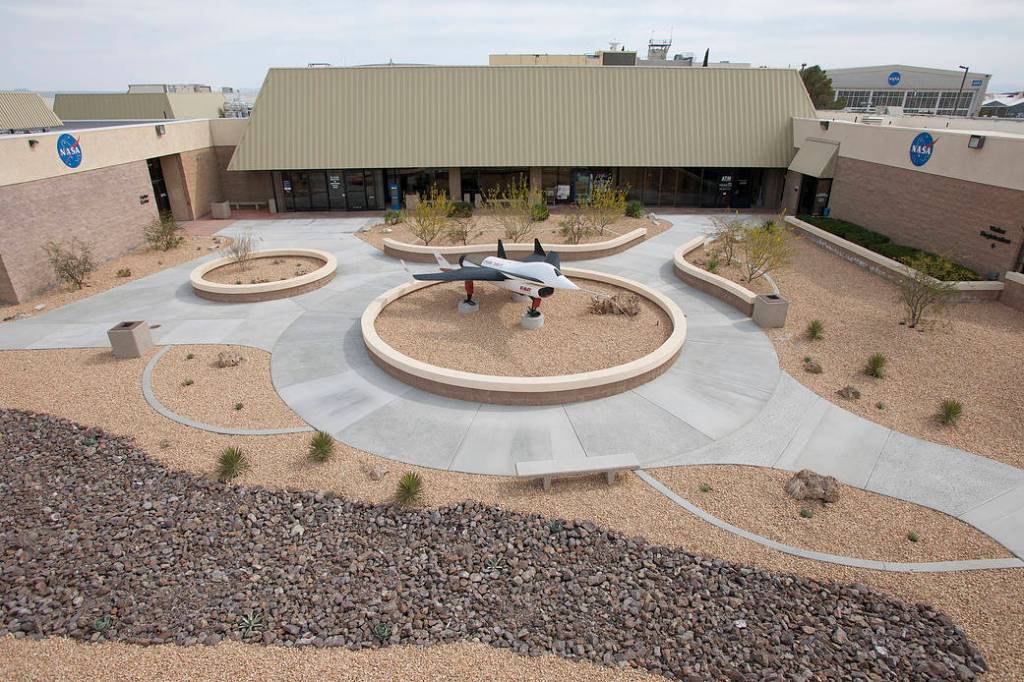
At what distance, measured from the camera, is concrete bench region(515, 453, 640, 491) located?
10.4 m

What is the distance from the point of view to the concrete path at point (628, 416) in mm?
11047

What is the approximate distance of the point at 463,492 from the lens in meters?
10.5

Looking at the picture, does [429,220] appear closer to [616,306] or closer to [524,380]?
[616,306]

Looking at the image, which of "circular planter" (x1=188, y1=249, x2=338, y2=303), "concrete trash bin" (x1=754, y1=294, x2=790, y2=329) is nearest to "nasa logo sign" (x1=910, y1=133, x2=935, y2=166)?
"concrete trash bin" (x1=754, y1=294, x2=790, y2=329)

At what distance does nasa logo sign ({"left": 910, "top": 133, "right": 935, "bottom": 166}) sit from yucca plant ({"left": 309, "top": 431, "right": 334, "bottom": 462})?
2435 cm

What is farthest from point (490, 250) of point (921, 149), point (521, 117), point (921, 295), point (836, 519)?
point (921, 149)

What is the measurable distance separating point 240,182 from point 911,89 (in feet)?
335

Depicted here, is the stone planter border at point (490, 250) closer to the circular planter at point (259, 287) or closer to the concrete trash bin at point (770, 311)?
the circular planter at point (259, 287)

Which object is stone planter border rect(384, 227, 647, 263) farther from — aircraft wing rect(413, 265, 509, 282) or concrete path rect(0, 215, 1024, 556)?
aircraft wing rect(413, 265, 509, 282)

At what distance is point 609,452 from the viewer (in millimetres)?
11648

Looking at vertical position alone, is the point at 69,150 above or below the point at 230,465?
above

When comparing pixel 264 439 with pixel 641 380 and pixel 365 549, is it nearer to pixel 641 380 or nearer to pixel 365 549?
pixel 365 549

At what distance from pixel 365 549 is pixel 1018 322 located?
1969 cm

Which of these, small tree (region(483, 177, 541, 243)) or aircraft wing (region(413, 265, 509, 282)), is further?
small tree (region(483, 177, 541, 243))
